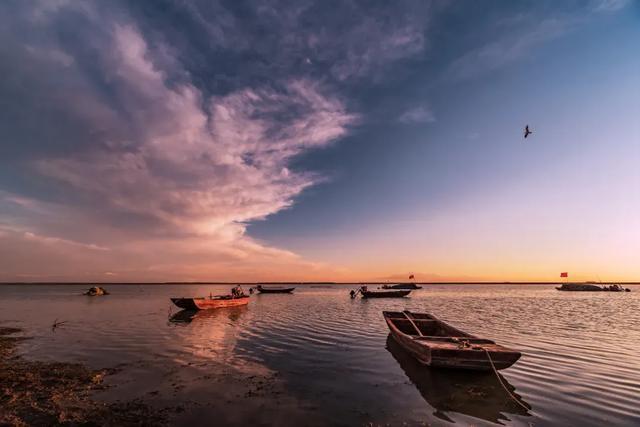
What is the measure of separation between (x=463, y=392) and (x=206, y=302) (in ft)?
97.8

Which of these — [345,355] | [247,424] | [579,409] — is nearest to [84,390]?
[247,424]

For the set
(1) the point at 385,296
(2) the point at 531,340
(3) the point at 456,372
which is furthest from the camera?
(1) the point at 385,296

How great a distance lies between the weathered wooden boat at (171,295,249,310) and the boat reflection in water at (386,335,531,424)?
84.3 feet

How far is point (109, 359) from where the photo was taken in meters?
13.9

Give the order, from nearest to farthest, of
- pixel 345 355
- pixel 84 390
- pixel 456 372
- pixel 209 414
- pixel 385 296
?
pixel 209 414, pixel 84 390, pixel 456 372, pixel 345 355, pixel 385 296

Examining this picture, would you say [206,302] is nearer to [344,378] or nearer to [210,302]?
[210,302]

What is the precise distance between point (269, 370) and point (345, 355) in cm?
407

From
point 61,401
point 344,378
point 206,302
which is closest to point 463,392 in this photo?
point 344,378

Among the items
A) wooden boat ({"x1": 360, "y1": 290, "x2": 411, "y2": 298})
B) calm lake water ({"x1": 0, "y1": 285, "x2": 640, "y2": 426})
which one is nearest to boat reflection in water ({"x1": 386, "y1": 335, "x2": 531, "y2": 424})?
calm lake water ({"x1": 0, "y1": 285, "x2": 640, "y2": 426})

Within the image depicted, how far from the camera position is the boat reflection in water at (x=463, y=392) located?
27.9ft

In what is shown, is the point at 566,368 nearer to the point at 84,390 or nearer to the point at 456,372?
the point at 456,372

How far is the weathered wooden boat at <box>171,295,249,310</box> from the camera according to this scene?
107ft

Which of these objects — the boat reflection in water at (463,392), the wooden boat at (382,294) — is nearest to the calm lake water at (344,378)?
the boat reflection in water at (463,392)

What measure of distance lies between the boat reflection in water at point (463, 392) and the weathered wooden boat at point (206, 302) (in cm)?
2568
